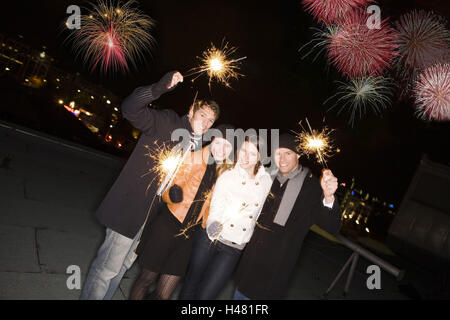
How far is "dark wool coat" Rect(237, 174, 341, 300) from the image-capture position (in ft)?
7.89

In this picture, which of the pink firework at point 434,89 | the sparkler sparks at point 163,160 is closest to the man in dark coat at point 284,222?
the sparkler sparks at point 163,160

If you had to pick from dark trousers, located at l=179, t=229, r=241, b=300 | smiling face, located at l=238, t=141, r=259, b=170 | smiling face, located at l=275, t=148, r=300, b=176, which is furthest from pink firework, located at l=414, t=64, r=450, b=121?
dark trousers, located at l=179, t=229, r=241, b=300

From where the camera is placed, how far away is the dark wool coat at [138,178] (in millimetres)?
2389

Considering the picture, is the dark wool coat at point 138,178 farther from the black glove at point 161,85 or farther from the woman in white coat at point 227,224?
the woman in white coat at point 227,224

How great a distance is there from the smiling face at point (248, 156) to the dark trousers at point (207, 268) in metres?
0.74

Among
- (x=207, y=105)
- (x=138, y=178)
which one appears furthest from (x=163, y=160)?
(x=207, y=105)

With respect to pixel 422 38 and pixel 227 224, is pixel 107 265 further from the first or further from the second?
pixel 422 38

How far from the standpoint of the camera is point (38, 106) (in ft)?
41.8

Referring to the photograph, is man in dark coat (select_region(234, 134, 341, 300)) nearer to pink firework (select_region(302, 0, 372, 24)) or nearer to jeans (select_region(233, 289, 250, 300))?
jeans (select_region(233, 289, 250, 300))

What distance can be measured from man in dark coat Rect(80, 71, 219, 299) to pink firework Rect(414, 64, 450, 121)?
533 cm

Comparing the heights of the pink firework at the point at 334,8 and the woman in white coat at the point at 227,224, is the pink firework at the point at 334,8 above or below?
above

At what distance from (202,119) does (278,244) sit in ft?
4.38
